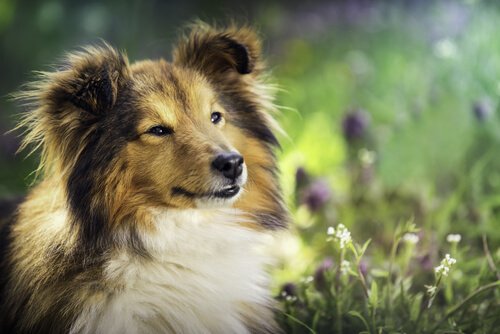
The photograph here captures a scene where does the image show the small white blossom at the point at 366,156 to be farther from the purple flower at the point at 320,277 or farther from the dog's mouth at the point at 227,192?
the dog's mouth at the point at 227,192

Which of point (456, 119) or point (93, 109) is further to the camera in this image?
point (456, 119)

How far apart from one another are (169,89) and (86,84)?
0.40m

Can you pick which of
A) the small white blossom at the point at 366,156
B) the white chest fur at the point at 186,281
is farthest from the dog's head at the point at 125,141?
the small white blossom at the point at 366,156

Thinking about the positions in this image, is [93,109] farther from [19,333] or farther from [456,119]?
[456,119]

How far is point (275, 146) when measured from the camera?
3340mm

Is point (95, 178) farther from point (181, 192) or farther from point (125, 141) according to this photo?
point (181, 192)

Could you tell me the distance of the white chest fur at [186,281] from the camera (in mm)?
2703

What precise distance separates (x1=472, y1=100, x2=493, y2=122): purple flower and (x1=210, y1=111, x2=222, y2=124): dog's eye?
1.64m

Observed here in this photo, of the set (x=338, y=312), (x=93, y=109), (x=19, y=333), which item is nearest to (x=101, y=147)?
(x=93, y=109)

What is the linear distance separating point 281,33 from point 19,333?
5388mm

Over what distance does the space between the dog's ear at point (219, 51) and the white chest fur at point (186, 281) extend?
72 cm

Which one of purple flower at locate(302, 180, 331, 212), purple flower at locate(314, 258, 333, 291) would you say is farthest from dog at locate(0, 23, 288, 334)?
purple flower at locate(302, 180, 331, 212)

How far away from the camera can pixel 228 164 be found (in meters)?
2.79

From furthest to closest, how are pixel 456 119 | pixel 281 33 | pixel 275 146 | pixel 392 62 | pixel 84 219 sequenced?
pixel 281 33 → pixel 392 62 → pixel 456 119 → pixel 275 146 → pixel 84 219
